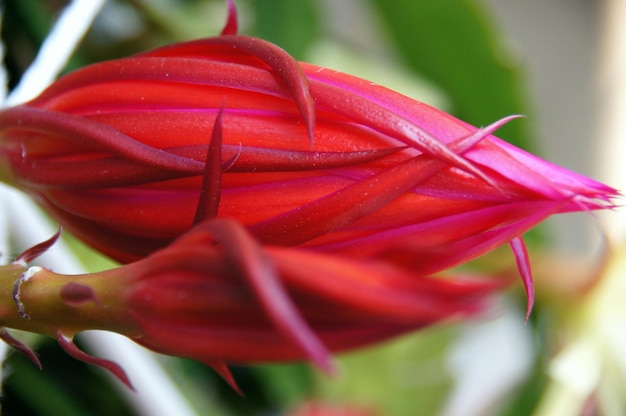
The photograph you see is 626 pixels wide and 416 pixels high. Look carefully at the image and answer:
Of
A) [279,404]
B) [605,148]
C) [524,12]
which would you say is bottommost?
[279,404]

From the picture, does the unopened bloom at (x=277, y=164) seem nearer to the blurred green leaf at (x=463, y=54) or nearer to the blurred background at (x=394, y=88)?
the blurred background at (x=394, y=88)

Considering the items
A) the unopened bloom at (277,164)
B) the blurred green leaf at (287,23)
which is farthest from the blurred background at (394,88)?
the unopened bloom at (277,164)

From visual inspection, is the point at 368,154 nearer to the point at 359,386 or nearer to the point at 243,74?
the point at 243,74

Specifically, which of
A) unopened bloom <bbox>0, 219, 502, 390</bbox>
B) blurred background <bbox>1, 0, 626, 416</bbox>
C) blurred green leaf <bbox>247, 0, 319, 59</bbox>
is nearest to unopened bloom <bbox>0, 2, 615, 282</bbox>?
unopened bloom <bbox>0, 219, 502, 390</bbox>

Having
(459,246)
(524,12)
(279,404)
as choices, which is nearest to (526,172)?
(459,246)

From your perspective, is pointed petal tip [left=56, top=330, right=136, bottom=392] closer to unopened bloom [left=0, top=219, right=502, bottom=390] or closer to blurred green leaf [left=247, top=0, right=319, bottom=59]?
unopened bloom [left=0, top=219, right=502, bottom=390]

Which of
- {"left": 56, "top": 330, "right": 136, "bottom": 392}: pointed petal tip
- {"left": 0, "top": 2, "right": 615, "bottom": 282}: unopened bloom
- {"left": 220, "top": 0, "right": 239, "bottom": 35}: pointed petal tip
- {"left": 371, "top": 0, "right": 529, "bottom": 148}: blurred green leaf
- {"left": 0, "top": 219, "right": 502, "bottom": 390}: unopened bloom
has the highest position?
{"left": 371, "top": 0, "right": 529, "bottom": 148}: blurred green leaf

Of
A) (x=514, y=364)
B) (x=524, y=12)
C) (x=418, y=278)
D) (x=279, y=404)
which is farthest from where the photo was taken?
(x=524, y=12)
